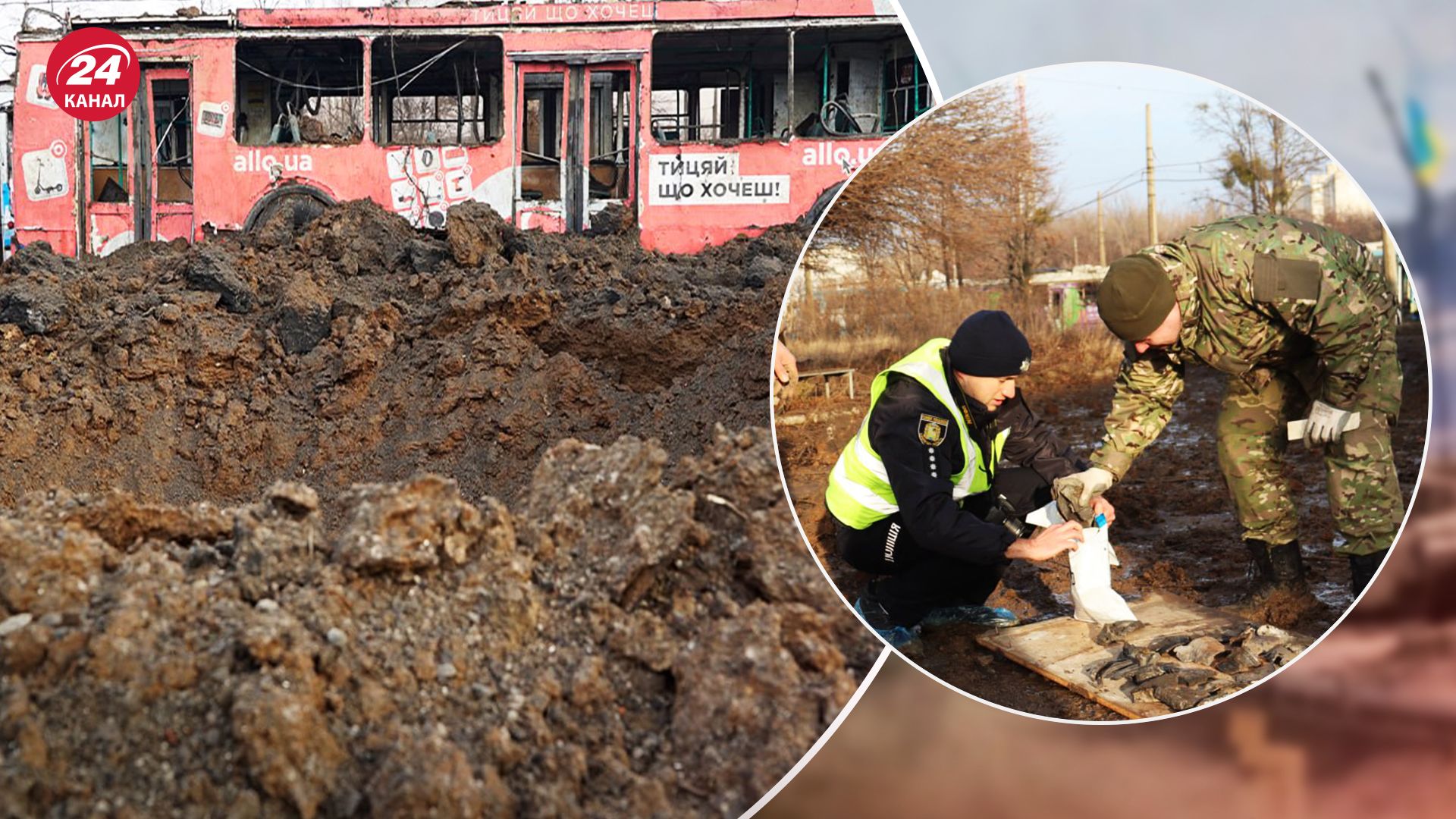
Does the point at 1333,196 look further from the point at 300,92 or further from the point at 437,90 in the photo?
the point at 300,92

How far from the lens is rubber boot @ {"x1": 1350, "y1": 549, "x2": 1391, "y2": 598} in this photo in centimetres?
238

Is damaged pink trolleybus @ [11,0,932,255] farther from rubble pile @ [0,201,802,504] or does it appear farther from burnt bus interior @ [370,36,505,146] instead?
rubble pile @ [0,201,802,504]

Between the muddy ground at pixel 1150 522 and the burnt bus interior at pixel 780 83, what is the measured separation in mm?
2470

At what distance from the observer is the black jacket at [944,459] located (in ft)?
7.78

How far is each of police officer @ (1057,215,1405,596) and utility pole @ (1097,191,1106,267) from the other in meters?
0.07

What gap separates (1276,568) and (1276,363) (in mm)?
501

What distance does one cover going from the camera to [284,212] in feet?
21.9

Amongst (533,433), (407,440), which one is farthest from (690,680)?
(407,440)

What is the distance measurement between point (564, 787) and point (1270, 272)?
1954 mm

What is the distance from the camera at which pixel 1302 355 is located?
259cm

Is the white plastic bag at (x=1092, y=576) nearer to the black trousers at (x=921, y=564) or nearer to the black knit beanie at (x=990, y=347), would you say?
the black trousers at (x=921, y=564)

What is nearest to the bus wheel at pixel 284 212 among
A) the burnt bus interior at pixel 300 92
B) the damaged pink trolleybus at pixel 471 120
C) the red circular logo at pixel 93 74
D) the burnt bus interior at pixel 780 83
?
the damaged pink trolleybus at pixel 471 120

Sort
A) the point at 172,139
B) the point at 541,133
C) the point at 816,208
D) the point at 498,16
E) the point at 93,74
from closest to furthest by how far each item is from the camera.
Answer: the point at 93,74 → the point at 816,208 → the point at 172,139 → the point at 498,16 → the point at 541,133

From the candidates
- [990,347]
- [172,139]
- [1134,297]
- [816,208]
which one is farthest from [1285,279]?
[172,139]
